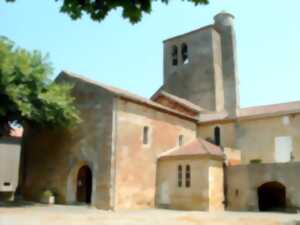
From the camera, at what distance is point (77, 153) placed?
24.9m

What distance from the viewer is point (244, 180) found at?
82.6ft

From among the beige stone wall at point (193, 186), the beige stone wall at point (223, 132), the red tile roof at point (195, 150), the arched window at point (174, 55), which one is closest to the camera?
the beige stone wall at point (193, 186)

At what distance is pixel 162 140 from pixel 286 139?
9.07 m

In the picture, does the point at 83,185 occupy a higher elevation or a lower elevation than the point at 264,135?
lower

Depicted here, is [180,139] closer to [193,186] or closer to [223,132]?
[223,132]

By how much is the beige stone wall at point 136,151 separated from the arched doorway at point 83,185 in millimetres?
4002

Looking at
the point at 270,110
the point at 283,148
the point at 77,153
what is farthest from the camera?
the point at 270,110

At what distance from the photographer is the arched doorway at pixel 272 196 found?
89.4ft

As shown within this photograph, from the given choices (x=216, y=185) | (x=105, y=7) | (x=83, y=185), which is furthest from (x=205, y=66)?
(x=105, y=7)

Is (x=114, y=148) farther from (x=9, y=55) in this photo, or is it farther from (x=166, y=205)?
(x=9, y=55)

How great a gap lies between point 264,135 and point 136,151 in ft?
33.9

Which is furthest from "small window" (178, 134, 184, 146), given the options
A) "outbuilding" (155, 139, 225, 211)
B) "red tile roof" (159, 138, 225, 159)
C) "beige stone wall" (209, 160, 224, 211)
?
"beige stone wall" (209, 160, 224, 211)

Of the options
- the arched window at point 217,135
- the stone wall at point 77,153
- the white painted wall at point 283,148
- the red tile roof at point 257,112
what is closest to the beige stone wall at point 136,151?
the stone wall at point 77,153

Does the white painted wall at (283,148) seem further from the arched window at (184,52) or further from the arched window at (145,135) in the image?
the arched window at (184,52)
